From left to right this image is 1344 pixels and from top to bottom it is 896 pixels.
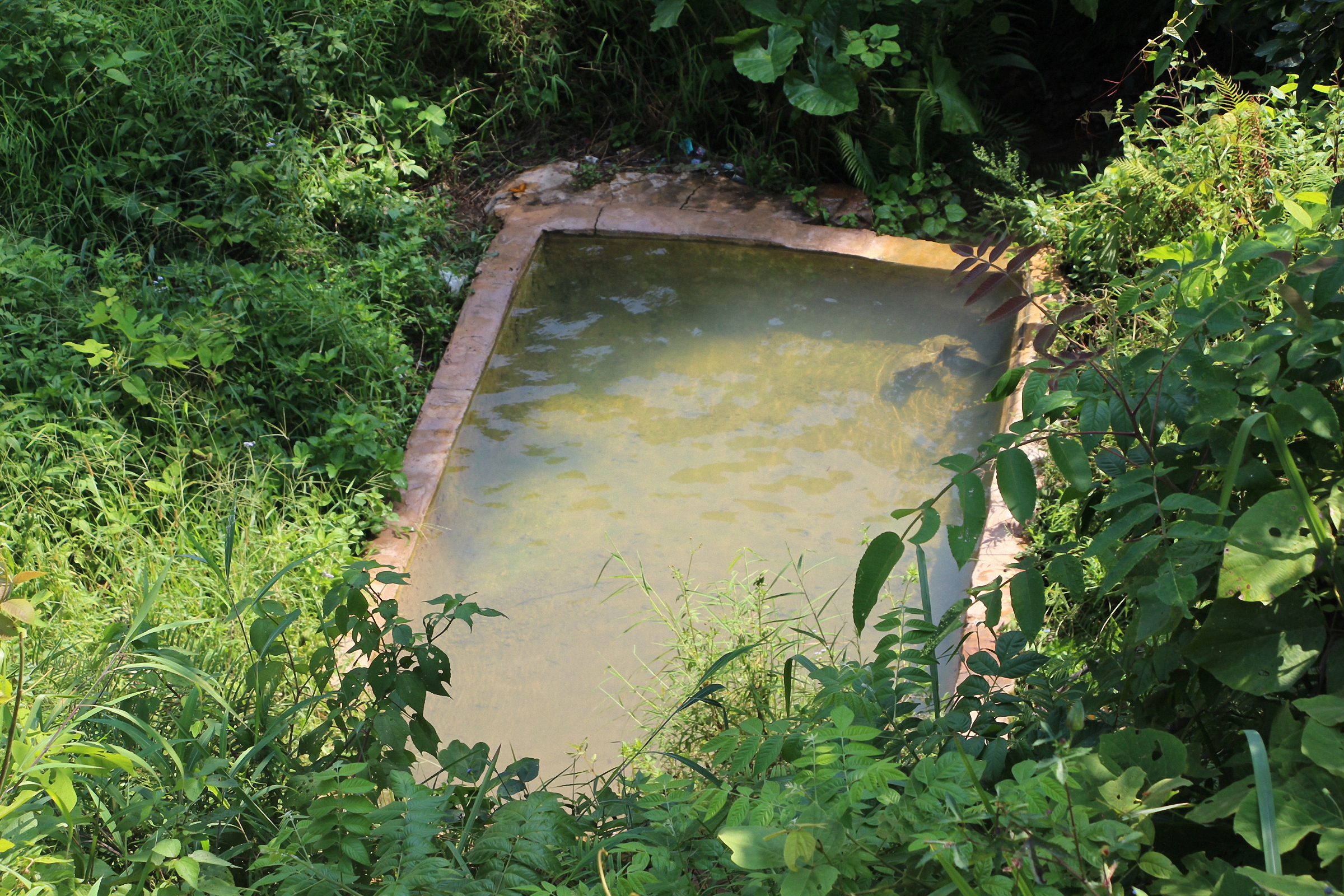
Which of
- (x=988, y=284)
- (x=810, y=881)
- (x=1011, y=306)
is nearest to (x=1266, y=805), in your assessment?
(x=810, y=881)

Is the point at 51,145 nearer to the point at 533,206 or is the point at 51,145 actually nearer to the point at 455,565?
the point at 533,206

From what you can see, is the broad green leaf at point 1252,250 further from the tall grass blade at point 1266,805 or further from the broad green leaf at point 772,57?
the broad green leaf at point 772,57

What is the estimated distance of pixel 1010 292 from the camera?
13.9 feet

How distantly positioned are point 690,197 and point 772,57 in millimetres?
805

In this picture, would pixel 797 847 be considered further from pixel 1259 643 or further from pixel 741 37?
pixel 741 37

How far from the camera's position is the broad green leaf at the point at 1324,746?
2.92 ft

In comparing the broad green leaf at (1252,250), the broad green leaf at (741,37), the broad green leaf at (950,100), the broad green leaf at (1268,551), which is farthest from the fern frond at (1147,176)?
the broad green leaf at (1268,551)

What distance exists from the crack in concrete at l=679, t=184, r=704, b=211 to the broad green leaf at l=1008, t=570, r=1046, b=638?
157 inches

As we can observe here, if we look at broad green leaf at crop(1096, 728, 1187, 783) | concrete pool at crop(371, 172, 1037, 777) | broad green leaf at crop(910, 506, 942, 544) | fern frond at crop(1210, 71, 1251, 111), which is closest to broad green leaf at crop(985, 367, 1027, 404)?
broad green leaf at crop(910, 506, 942, 544)

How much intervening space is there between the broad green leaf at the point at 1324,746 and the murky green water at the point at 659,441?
193 cm

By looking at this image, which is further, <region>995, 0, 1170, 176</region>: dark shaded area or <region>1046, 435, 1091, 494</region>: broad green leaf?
<region>995, 0, 1170, 176</region>: dark shaded area

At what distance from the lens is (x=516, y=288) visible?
4453 mm

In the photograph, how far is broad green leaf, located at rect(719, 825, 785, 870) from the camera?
0.98 metres

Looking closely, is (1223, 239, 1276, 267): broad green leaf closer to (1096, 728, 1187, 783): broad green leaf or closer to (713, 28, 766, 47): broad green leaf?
(1096, 728, 1187, 783): broad green leaf
